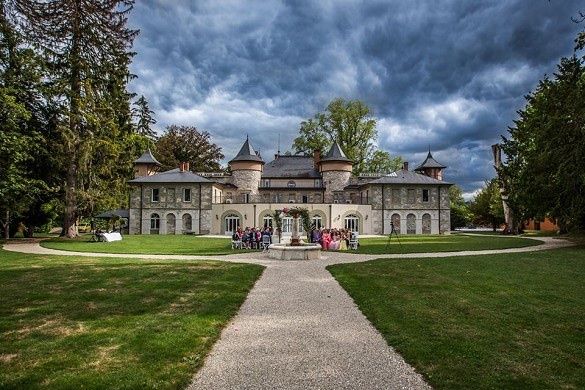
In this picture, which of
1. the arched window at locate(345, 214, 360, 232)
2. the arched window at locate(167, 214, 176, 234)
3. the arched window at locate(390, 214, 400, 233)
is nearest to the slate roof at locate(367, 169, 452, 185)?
the arched window at locate(390, 214, 400, 233)

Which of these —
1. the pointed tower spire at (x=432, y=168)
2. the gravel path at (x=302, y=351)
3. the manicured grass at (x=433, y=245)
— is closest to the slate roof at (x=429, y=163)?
the pointed tower spire at (x=432, y=168)

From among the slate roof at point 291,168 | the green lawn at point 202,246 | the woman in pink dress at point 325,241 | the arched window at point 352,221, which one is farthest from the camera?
the slate roof at point 291,168

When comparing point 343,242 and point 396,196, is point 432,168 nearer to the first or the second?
point 396,196

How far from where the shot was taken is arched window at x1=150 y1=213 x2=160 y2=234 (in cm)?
4256

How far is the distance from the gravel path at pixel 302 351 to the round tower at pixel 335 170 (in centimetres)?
3833

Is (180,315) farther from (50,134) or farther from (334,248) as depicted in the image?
(50,134)

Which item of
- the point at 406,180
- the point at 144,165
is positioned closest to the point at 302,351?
the point at 406,180

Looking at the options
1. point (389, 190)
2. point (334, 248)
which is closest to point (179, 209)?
point (389, 190)

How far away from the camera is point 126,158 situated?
114ft

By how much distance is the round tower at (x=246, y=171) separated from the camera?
1841 inches

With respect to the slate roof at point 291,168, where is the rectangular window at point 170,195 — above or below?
below

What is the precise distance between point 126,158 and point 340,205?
2015 centimetres

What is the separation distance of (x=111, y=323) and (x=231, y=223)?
3603 cm

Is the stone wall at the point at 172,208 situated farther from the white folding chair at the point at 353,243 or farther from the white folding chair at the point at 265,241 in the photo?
the white folding chair at the point at 353,243
